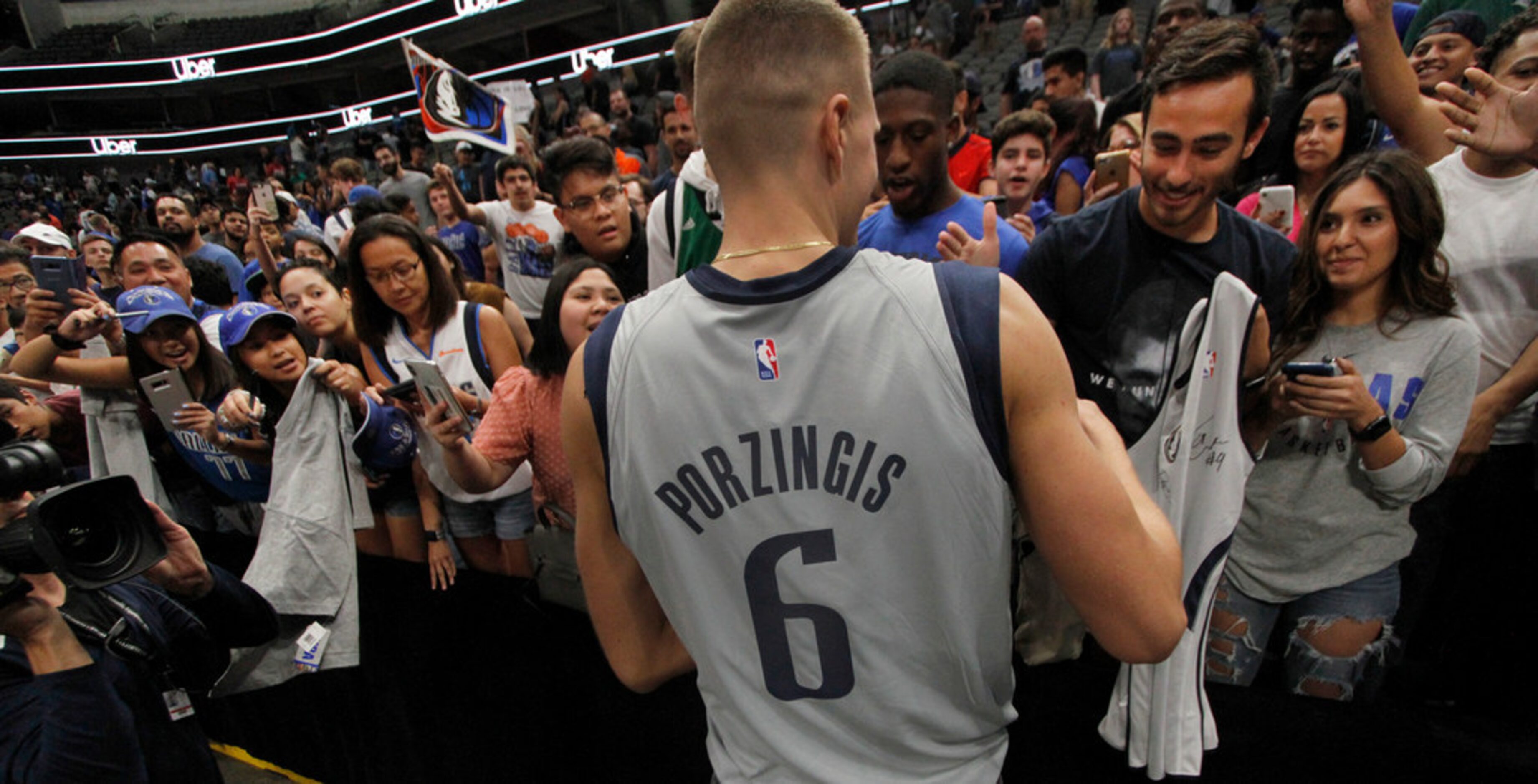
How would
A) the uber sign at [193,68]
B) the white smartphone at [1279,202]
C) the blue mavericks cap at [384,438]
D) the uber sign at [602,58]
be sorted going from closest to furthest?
the white smartphone at [1279,202] → the blue mavericks cap at [384,438] → the uber sign at [602,58] → the uber sign at [193,68]

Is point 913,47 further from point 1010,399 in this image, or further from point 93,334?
point 1010,399

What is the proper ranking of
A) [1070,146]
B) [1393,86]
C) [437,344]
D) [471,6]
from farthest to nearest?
[471,6] → [1070,146] → [437,344] → [1393,86]

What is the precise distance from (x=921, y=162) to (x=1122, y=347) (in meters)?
0.84

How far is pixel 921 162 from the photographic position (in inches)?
87.7

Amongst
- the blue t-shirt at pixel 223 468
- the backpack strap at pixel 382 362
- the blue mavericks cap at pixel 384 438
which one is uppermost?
the backpack strap at pixel 382 362

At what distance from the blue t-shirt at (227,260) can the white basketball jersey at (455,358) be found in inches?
112

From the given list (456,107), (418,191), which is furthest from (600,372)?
(418,191)

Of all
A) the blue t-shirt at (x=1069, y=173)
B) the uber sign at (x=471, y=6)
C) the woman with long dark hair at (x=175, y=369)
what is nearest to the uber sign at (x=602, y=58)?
the uber sign at (x=471, y=6)

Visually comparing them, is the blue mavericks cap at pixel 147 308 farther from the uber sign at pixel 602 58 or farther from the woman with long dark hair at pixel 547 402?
the uber sign at pixel 602 58

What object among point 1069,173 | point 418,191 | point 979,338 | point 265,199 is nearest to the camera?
point 979,338

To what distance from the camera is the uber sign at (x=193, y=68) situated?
27.5m

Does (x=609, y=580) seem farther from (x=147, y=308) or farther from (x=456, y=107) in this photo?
(x=456, y=107)

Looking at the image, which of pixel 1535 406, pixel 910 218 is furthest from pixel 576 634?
pixel 1535 406

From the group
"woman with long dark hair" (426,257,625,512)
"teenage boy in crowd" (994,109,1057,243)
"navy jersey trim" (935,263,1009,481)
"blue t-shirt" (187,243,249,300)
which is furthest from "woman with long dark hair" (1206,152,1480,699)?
"blue t-shirt" (187,243,249,300)
